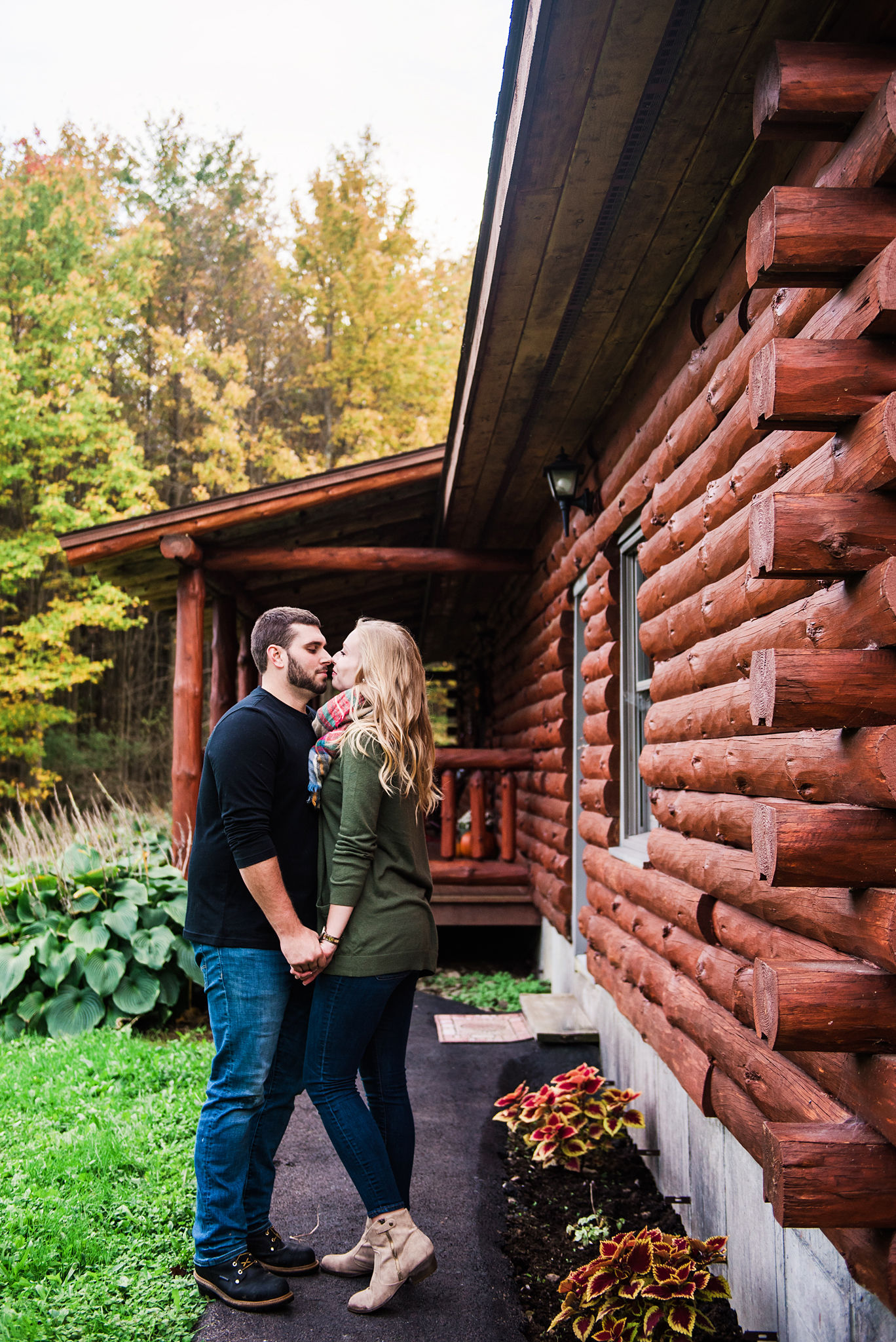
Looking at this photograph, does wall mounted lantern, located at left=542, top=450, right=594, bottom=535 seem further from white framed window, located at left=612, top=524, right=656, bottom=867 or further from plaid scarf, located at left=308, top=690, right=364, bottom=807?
plaid scarf, located at left=308, top=690, right=364, bottom=807

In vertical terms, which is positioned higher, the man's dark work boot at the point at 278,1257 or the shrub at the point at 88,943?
the shrub at the point at 88,943

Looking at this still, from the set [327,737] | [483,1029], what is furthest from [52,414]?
[327,737]

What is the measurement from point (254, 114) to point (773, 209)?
21.3 metres

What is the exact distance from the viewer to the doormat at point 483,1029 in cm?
553

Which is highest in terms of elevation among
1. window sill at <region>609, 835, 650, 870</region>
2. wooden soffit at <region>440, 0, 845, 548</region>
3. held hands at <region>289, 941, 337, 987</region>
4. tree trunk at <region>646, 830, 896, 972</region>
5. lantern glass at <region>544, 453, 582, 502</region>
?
wooden soffit at <region>440, 0, 845, 548</region>

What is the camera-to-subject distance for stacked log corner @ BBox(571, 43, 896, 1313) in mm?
1804

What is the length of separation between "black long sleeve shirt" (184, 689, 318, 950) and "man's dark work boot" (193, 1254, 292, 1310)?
0.92m

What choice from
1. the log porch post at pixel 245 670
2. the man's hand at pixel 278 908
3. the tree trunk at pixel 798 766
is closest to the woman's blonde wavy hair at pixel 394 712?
the man's hand at pixel 278 908

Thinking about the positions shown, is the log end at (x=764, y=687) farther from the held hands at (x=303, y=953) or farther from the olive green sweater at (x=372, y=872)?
the held hands at (x=303, y=953)

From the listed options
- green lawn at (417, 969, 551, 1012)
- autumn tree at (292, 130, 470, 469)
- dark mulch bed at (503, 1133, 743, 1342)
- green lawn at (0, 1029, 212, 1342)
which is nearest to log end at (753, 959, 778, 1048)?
dark mulch bed at (503, 1133, 743, 1342)

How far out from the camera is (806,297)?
2.43m

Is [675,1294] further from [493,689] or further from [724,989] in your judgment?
[493,689]

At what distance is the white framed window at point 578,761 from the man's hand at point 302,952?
3436 mm

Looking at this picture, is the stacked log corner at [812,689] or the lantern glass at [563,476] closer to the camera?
the stacked log corner at [812,689]
